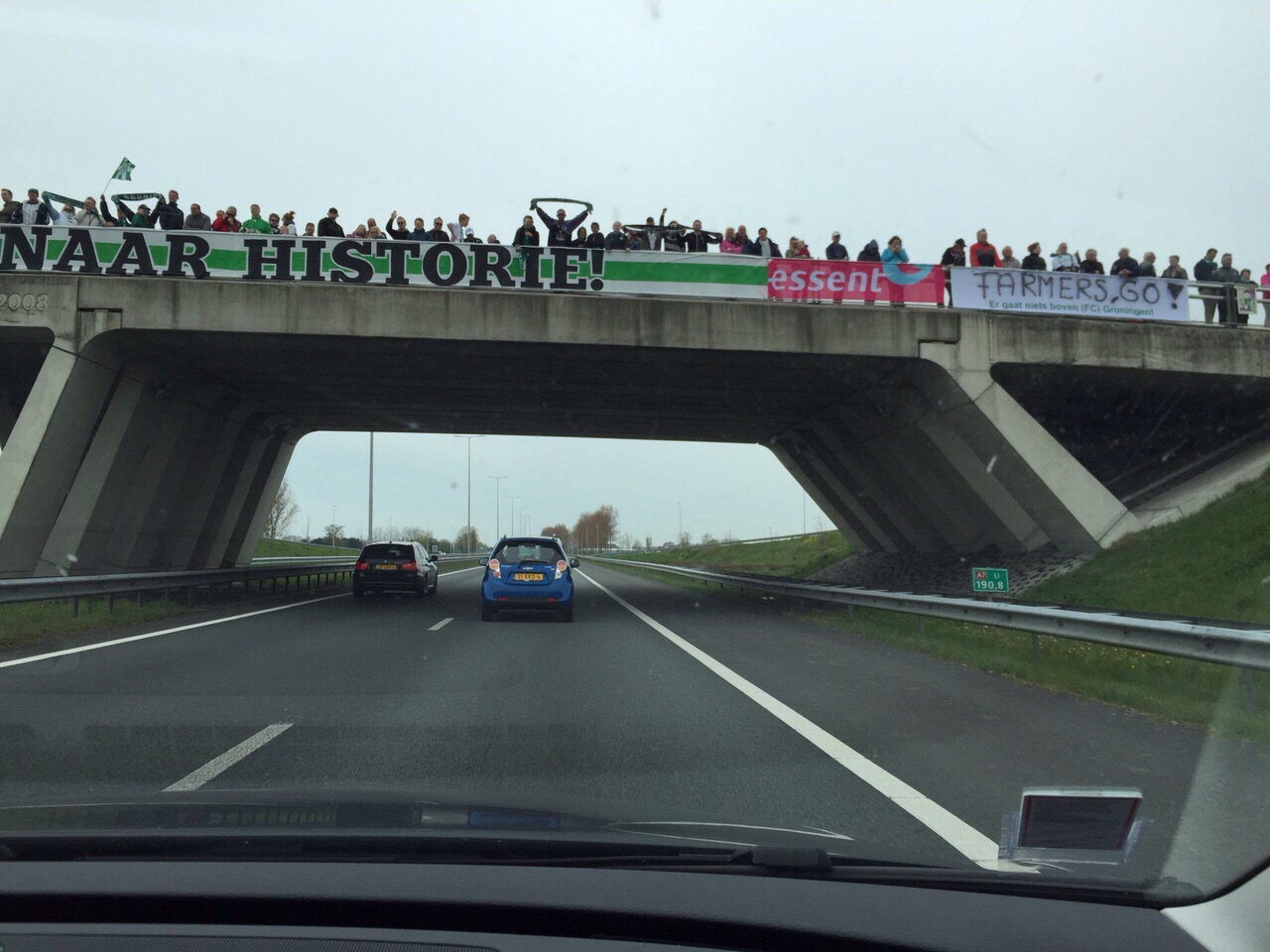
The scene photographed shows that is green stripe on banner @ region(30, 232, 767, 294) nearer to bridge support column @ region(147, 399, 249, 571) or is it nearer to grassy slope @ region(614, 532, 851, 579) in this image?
bridge support column @ region(147, 399, 249, 571)

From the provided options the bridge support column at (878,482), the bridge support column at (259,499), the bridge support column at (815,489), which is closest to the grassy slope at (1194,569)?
the bridge support column at (878,482)

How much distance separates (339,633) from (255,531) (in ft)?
62.0

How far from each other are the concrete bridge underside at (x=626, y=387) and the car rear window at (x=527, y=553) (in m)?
4.00

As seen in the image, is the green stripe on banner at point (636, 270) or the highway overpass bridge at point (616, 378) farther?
the green stripe on banner at point (636, 270)

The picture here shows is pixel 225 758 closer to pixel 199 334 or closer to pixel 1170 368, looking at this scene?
pixel 199 334

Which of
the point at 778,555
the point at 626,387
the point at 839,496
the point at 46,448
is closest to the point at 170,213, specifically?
the point at 46,448

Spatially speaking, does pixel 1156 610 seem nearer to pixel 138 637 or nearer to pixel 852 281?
pixel 852 281

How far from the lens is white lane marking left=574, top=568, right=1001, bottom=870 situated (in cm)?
452

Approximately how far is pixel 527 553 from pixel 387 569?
7505mm

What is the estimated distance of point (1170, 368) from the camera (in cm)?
1966

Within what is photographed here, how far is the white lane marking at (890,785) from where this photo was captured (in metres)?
4.52

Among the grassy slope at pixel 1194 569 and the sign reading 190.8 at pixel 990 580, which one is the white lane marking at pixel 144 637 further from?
the grassy slope at pixel 1194 569

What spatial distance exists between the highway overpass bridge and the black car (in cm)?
396

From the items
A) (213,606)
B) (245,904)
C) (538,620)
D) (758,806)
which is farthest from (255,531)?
(245,904)
